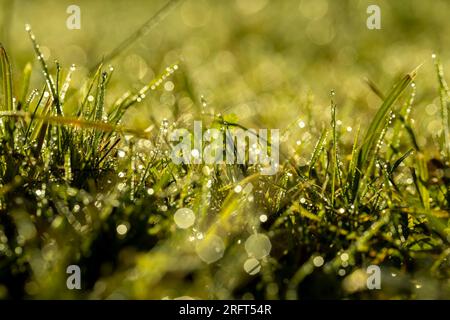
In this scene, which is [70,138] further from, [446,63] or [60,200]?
[446,63]

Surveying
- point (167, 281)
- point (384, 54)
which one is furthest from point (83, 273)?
point (384, 54)

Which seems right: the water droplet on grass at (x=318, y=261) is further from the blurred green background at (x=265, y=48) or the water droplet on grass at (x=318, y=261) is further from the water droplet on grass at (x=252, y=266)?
the blurred green background at (x=265, y=48)

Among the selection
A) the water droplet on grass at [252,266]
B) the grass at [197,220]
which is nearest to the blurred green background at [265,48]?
the grass at [197,220]

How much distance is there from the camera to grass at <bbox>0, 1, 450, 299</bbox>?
1.22 meters

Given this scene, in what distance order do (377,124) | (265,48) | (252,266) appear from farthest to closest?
(265,48) → (377,124) → (252,266)

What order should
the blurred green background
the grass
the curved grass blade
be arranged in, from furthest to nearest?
1. the blurred green background
2. the curved grass blade
3. the grass

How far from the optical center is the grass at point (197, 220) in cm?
122

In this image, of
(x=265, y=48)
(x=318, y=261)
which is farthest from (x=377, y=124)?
(x=265, y=48)

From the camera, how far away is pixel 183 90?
2.76m

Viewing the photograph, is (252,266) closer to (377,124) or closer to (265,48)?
(377,124)

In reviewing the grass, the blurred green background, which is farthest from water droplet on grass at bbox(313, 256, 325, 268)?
the blurred green background

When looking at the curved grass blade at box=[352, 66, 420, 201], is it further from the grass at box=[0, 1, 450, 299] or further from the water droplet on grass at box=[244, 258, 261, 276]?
the water droplet on grass at box=[244, 258, 261, 276]

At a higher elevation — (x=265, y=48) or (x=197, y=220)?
(x=265, y=48)

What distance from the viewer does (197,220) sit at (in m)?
1.36
